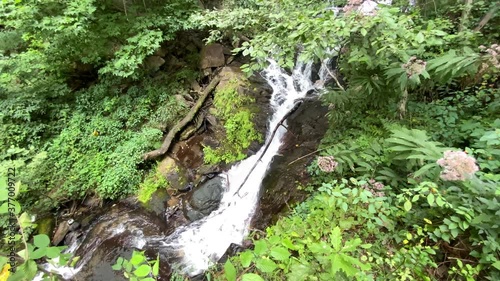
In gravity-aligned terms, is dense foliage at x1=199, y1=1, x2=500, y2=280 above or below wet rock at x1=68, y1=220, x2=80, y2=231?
above

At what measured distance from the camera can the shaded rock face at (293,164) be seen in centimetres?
461

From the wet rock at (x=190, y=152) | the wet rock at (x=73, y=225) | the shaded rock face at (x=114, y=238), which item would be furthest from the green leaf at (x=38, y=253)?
the wet rock at (x=73, y=225)

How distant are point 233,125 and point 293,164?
2050 millimetres

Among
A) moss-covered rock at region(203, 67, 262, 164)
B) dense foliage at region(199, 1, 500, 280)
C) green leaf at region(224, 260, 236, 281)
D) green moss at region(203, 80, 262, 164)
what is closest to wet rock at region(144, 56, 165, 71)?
moss-covered rock at region(203, 67, 262, 164)

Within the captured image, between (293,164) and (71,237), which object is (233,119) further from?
(71,237)

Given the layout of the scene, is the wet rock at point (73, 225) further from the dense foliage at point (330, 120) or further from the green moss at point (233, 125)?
the green moss at point (233, 125)

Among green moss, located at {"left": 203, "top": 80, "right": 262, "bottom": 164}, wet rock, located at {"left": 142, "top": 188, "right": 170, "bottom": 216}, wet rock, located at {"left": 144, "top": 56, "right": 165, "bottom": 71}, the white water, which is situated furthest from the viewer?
wet rock, located at {"left": 144, "top": 56, "right": 165, "bottom": 71}

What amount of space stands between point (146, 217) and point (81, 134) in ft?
9.82

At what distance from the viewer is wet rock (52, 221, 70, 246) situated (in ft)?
17.6

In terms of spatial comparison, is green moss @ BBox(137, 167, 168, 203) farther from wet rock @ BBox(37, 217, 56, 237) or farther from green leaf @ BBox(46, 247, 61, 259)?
green leaf @ BBox(46, 247, 61, 259)

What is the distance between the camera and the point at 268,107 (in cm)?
690

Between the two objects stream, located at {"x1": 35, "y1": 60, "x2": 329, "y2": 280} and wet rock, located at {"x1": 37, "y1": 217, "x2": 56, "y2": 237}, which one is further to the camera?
wet rock, located at {"x1": 37, "y1": 217, "x2": 56, "y2": 237}

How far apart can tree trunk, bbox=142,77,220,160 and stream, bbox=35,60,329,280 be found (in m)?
1.41

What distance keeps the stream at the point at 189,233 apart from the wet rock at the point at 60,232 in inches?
14.9
